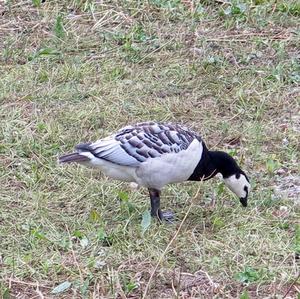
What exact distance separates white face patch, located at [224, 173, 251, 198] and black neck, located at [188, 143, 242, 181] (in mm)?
38

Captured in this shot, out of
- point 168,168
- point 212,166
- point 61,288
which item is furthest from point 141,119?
point 61,288

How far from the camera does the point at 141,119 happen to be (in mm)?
7465

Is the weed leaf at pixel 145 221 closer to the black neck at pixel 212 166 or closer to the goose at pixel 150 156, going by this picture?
the goose at pixel 150 156

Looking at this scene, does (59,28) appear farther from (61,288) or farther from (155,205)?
(61,288)

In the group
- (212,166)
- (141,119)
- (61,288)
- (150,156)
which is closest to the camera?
(61,288)

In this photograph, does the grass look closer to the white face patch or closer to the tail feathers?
the white face patch

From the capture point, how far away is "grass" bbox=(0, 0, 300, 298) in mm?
5266

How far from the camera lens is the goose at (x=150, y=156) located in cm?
567

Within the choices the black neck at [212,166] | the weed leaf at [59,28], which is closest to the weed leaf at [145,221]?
the black neck at [212,166]

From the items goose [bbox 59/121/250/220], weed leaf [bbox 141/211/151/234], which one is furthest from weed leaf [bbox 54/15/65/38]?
weed leaf [bbox 141/211/151/234]

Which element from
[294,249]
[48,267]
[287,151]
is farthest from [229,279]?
[287,151]

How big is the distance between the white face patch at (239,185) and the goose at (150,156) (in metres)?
0.25

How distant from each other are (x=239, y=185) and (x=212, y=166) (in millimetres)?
214

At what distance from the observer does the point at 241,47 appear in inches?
344
